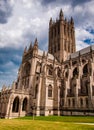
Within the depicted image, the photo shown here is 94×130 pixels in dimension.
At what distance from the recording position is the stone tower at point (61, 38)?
2773 inches

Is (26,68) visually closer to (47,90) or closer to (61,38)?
(47,90)

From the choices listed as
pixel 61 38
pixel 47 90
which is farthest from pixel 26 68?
pixel 61 38

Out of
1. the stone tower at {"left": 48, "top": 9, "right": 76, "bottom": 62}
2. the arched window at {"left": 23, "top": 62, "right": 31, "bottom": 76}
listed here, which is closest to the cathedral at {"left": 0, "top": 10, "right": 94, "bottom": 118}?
the arched window at {"left": 23, "top": 62, "right": 31, "bottom": 76}

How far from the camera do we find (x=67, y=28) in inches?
3110

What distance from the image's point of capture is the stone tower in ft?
231

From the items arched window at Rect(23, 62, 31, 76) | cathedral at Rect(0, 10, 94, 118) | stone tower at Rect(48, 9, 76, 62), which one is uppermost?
stone tower at Rect(48, 9, 76, 62)

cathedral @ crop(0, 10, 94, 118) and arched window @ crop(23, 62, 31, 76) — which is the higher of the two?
arched window @ crop(23, 62, 31, 76)

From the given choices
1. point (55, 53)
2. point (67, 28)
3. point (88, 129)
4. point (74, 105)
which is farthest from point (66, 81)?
point (67, 28)

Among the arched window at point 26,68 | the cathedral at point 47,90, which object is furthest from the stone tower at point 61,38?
the arched window at point 26,68

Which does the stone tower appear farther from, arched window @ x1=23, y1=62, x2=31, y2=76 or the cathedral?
arched window @ x1=23, y1=62, x2=31, y2=76

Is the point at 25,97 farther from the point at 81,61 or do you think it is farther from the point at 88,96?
the point at 81,61

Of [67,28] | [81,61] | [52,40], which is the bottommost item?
[81,61]

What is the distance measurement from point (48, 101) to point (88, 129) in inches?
1162

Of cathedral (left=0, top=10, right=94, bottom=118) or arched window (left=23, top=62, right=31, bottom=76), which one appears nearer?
Answer: cathedral (left=0, top=10, right=94, bottom=118)
